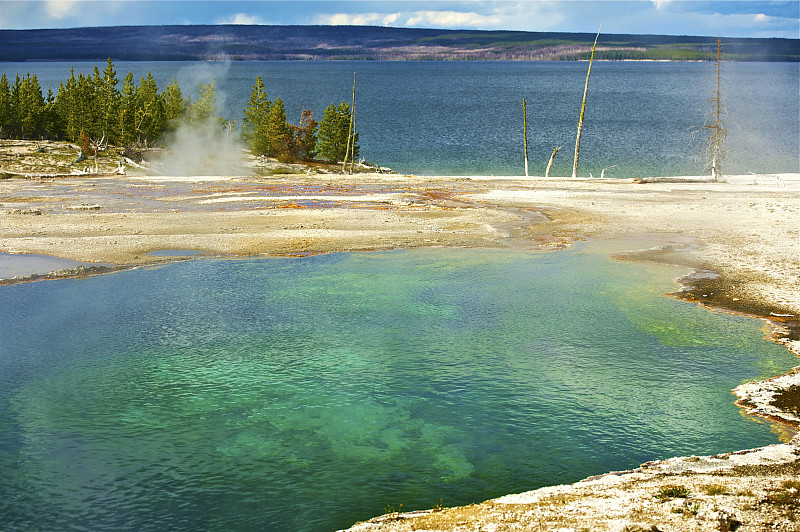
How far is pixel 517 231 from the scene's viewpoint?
30.8m

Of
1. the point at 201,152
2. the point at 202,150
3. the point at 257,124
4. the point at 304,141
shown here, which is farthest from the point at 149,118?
the point at 304,141

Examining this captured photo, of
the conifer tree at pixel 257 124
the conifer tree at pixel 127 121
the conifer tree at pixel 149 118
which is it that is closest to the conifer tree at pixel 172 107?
the conifer tree at pixel 149 118

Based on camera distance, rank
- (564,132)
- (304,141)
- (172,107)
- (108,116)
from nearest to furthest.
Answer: (108,116) < (304,141) < (172,107) < (564,132)

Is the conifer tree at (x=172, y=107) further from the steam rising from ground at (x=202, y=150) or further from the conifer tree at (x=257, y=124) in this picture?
the conifer tree at (x=257, y=124)

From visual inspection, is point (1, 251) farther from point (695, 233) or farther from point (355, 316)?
point (695, 233)

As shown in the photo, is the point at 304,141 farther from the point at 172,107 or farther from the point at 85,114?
the point at 85,114

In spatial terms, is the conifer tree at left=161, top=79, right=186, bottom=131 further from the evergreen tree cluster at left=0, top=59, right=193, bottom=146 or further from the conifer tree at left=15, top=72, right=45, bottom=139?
the conifer tree at left=15, top=72, right=45, bottom=139

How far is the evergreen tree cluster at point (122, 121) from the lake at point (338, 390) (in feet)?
176

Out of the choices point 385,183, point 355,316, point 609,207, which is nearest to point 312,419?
point 355,316

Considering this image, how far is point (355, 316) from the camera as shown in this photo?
64.7 ft

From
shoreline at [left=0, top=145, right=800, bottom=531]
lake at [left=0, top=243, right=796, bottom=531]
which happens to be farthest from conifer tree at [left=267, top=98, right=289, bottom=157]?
lake at [left=0, top=243, right=796, bottom=531]

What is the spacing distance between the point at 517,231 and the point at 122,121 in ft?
174

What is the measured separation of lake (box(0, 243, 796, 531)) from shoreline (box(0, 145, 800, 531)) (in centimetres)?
97

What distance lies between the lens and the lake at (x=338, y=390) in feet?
36.2
